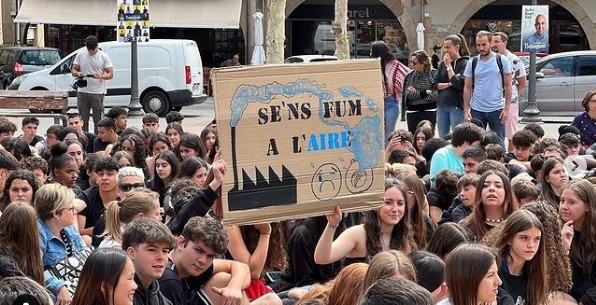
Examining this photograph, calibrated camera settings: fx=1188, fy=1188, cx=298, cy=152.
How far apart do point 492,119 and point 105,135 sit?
4476 millimetres

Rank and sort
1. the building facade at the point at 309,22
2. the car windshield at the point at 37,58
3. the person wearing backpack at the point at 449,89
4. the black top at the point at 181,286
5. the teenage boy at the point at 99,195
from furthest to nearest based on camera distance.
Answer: the building facade at the point at 309,22 → the car windshield at the point at 37,58 → the person wearing backpack at the point at 449,89 → the teenage boy at the point at 99,195 → the black top at the point at 181,286

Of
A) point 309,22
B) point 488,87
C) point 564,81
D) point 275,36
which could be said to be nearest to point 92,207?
point 488,87

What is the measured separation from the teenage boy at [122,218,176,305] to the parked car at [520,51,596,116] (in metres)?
18.4

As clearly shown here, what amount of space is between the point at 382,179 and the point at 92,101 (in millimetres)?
11784

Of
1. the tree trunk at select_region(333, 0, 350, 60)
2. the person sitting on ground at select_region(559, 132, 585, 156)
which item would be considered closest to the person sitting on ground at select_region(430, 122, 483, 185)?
the person sitting on ground at select_region(559, 132, 585, 156)

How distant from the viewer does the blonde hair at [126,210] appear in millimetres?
7031

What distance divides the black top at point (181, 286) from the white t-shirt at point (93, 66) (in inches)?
464

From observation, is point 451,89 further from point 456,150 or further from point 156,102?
point 156,102

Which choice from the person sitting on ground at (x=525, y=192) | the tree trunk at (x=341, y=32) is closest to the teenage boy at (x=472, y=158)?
the person sitting on ground at (x=525, y=192)

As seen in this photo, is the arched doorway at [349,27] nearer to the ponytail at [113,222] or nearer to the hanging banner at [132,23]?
the hanging banner at [132,23]

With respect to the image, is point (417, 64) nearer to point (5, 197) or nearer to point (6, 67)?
point (5, 197)

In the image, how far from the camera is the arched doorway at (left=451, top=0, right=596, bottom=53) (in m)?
34.9

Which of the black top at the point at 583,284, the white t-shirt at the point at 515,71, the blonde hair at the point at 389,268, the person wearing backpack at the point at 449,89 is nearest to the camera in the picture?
the blonde hair at the point at 389,268

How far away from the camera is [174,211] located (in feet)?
25.5
